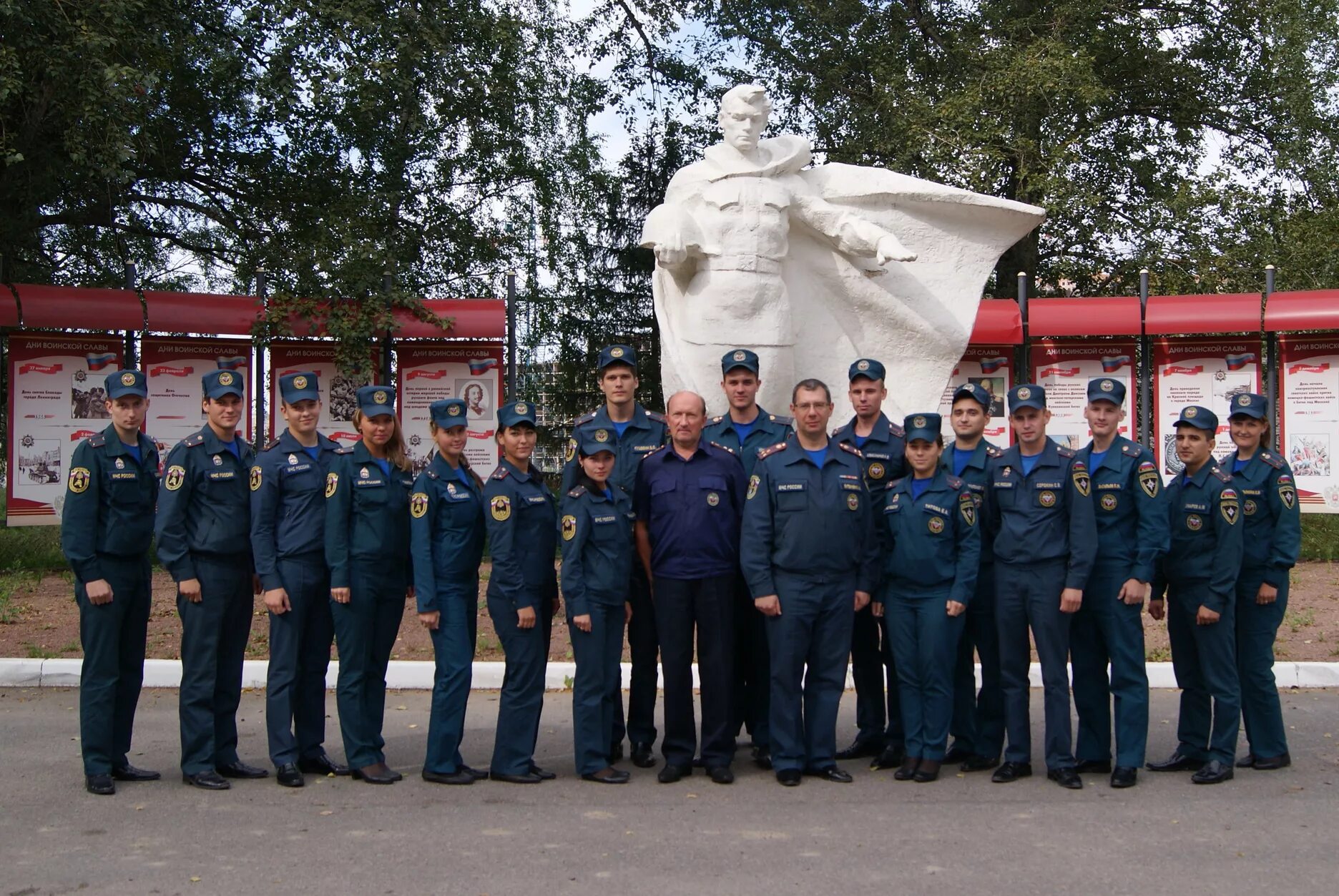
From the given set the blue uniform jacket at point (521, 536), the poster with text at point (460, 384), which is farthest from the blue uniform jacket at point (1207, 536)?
the poster with text at point (460, 384)

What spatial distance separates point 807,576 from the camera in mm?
4980

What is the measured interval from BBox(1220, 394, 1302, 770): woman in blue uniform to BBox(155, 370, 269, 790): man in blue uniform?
384 centimetres

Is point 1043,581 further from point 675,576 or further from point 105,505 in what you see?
point 105,505

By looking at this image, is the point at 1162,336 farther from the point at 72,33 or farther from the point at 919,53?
the point at 72,33

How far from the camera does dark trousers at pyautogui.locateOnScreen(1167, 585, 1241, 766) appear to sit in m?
5.10

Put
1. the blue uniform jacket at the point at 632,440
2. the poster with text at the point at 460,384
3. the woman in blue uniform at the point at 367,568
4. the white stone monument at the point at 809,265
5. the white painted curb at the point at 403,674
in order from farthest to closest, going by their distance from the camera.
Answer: the poster with text at the point at 460,384 → the white painted curb at the point at 403,674 → the white stone monument at the point at 809,265 → the blue uniform jacket at the point at 632,440 → the woman in blue uniform at the point at 367,568

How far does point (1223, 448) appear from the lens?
10.6m

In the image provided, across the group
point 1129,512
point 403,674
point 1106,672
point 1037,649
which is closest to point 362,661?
point 403,674

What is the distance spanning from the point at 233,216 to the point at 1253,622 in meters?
10.1

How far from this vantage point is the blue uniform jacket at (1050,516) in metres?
4.95

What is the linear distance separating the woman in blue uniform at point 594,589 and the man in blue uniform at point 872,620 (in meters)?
0.97

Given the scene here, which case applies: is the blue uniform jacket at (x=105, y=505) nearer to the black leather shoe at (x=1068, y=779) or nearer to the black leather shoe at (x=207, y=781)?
the black leather shoe at (x=207, y=781)

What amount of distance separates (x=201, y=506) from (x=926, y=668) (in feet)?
9.13

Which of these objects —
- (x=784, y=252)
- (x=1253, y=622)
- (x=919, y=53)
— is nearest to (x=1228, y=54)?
(x=919, y=53)
